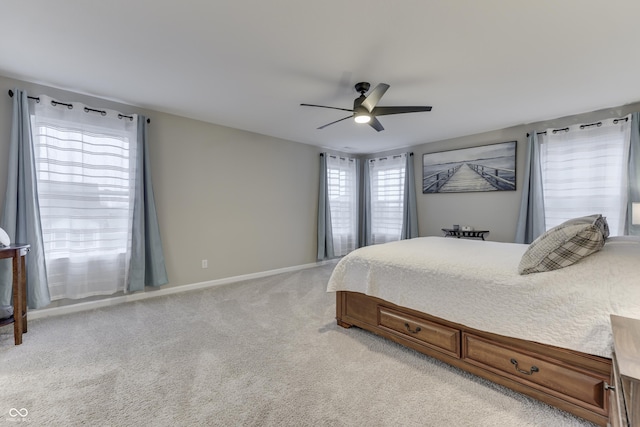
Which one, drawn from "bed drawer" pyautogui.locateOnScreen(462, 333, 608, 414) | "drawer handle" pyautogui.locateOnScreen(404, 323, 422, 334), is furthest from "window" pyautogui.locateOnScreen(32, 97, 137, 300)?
"bed drawer" pyautogui.locateOnScreen(462, 333, 608, 414)

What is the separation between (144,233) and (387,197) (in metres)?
4.28

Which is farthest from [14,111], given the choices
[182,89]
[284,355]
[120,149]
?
[284,355]

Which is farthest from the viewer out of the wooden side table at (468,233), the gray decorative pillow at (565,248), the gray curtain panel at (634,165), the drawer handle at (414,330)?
the wooden side table at (468,233)

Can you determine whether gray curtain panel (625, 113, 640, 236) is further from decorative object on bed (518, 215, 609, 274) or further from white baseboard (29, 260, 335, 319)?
white baseboard (29, 260, 335, 319)

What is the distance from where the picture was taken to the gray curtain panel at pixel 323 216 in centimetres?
537

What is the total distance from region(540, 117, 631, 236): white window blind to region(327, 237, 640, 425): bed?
64.6 inches

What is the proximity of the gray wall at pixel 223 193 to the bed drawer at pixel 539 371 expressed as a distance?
11.2 feet

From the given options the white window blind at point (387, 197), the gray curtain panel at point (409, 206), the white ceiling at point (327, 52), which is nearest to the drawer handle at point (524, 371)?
the white ceiling at point (327, 52)

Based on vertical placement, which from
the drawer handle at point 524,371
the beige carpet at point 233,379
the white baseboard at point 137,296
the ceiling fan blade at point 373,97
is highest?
the ceiling fan blade at point 373,97

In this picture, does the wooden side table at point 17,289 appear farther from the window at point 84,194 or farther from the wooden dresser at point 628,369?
the wooden dresser at point 628,369

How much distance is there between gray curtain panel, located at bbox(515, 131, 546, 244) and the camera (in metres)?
3.93

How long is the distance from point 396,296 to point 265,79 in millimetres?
2298

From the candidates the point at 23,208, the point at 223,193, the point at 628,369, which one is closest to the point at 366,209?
the point at 223,193

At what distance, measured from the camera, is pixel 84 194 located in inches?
120
